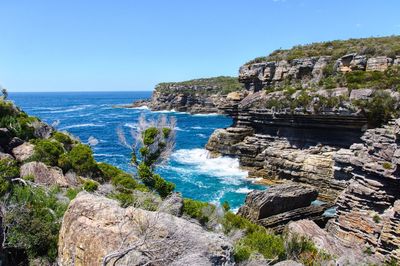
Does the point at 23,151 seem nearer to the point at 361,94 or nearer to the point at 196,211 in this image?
the point at 196,211

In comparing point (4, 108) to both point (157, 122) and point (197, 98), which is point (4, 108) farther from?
point (197, 98)

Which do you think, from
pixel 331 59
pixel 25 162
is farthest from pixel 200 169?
pixel 25 162

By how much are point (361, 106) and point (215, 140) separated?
70.5 feet

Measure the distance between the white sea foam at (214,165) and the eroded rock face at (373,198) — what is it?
1643 cm

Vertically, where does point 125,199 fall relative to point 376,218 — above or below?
above

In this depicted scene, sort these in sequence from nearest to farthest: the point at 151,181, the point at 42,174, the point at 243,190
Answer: the point at 42,174 → the point at 151,181 → the point at 243,190

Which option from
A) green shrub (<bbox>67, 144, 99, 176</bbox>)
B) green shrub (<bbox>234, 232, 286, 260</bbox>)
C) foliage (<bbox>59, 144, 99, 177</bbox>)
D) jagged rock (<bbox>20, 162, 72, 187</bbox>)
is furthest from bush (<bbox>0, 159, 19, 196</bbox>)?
green shrub (<bbox>234, 232, 286, 260</bbox>)

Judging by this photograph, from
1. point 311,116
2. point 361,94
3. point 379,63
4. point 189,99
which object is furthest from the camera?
point 189,99

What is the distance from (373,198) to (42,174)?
60.8 feet

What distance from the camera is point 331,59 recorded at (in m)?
47.7

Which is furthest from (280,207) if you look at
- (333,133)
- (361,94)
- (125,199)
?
(125,199)

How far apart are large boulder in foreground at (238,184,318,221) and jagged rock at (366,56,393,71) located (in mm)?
20602

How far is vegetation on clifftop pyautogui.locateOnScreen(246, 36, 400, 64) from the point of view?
142ft

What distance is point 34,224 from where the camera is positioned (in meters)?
11.1
